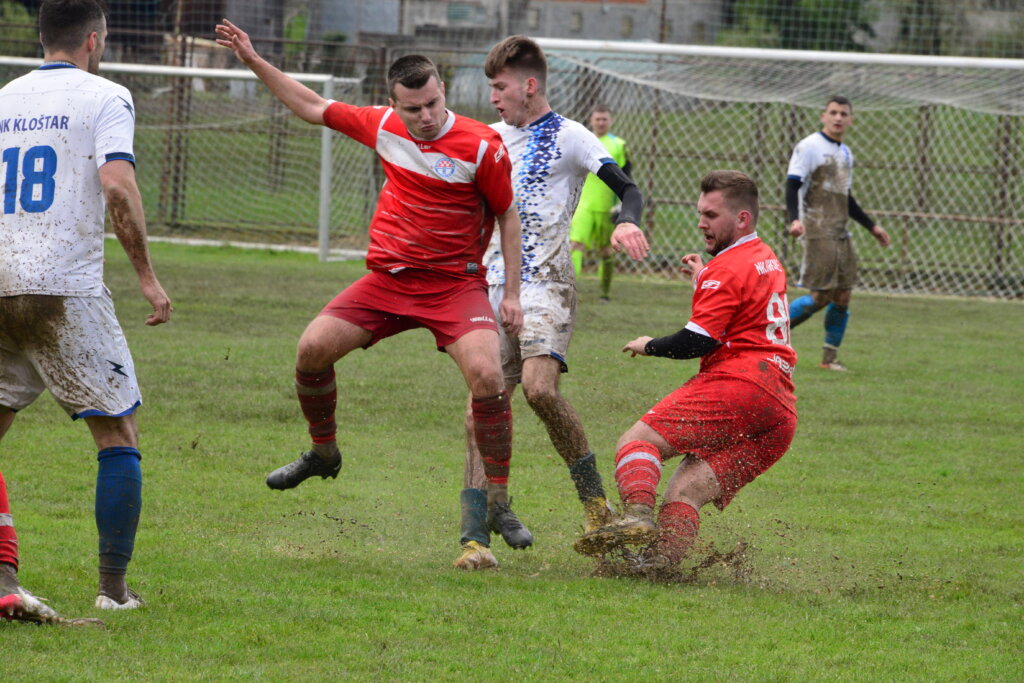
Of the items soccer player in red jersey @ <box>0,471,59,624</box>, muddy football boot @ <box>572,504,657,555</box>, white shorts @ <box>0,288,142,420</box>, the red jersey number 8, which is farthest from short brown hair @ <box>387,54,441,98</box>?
soccer player in red jersey @ <box>0,471,59,624</box>

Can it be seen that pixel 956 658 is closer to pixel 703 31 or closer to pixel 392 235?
pixel 392 235

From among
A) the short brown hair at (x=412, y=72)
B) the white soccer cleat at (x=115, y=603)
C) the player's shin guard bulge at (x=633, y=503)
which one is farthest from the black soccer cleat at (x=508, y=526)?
the short brown hair at (x=412, y=72)

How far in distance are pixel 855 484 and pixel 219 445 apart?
3.50 meters

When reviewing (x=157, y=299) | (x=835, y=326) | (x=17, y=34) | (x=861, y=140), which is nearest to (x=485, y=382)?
(x=157, y=299)

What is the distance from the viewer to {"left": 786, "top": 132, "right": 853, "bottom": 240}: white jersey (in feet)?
38.5

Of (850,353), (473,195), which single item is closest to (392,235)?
A: (473,195)

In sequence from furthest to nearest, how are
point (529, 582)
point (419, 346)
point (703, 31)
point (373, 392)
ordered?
point (703, 31)
point (419, 346)
point (373, 392)
point (529, 582)

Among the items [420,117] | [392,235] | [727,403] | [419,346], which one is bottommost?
[419,346]

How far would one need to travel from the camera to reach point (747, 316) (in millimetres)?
5246

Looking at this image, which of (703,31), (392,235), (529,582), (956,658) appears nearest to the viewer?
(956,658)

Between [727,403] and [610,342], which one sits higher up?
[727,403]

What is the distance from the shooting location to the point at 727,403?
5207 millimetres

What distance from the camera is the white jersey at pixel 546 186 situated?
5797mm

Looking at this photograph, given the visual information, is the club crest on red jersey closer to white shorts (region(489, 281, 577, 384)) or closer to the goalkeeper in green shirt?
white shorts (region(489, 281, 577, 384))
